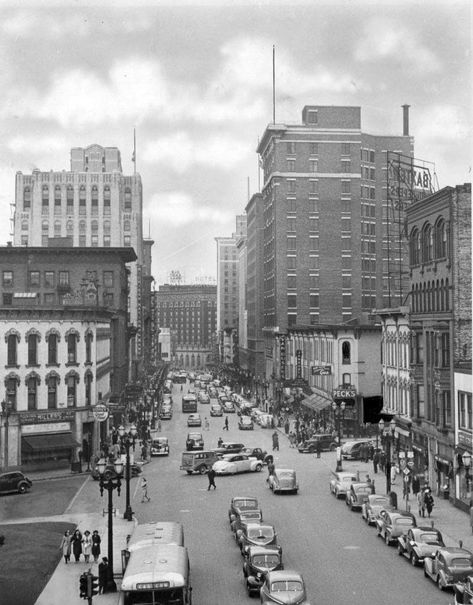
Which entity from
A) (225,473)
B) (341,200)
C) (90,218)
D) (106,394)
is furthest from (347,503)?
(90,218)

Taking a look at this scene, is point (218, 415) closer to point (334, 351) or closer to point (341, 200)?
point (334, 351)

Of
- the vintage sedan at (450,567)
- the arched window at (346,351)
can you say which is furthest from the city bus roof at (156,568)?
the arched window at (346,351)

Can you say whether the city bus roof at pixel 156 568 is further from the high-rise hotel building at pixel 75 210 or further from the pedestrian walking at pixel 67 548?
the high-rise hotel building at pixel 75 210

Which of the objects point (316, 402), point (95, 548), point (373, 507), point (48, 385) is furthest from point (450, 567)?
point (316, 402)

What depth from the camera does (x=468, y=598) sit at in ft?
76.2

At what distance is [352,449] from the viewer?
2403 inches

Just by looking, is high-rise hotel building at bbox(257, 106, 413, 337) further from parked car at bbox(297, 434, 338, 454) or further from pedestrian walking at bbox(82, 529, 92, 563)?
pedestrian walking at bbox(82, 529, 92, 563)

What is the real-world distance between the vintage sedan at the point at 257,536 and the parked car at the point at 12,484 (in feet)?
67.2

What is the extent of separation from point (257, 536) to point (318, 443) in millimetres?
32022

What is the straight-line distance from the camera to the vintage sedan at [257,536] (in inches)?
1187

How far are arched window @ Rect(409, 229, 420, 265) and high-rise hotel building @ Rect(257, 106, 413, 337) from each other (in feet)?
194

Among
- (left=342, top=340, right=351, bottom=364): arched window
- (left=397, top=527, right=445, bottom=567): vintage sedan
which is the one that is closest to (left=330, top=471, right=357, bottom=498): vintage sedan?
(left=397, top=527, right=445, bottom=567): vintage sedan

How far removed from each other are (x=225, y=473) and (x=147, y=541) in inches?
1065

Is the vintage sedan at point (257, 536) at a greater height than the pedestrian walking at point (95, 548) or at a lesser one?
greater
